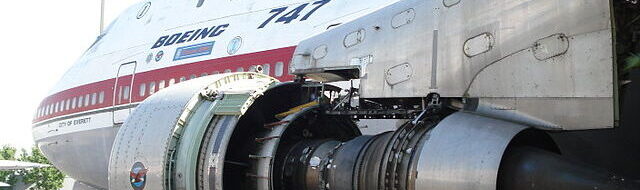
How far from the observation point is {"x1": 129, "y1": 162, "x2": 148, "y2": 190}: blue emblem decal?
565cm

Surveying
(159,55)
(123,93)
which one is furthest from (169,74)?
(123,93)

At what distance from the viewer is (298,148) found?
5688 millimetres

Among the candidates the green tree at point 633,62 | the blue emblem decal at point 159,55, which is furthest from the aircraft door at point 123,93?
the green tree at point 633,62

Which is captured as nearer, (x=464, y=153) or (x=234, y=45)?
(x=464, y=153)

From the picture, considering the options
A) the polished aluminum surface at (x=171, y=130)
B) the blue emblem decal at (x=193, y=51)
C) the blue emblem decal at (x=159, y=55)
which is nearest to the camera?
the polished aluminum surface at (x=171, y=130)

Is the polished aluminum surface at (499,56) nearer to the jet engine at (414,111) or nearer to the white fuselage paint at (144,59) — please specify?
the jet engine at (414,111)

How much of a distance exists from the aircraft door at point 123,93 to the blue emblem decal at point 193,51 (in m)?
1.70

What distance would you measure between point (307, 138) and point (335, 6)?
4971 mm

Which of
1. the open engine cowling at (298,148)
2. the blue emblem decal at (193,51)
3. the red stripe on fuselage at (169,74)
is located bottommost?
the open engine cowling at (298,148)

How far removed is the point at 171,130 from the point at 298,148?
1041 millimetres

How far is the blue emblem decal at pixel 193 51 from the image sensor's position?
41.8ft

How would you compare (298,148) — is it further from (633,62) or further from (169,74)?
(169,74)

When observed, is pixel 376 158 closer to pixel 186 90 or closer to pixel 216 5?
pixel 186 90

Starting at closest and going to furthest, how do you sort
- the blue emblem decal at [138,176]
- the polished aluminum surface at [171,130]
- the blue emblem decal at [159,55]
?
the polished aluminum surface at [171,130] → the blue emblem decal at [138,176] → the blue emblem decal at [159,55]
